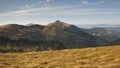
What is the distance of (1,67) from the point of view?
107ft

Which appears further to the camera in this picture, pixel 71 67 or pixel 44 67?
pixel 44 67

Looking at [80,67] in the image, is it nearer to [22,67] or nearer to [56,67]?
[56,67]

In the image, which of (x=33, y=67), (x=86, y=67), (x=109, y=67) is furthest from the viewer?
(x=33, y=67)

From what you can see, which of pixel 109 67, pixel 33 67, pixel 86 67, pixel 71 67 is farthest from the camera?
pixel 33 67

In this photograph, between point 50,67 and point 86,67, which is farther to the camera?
point 50,67

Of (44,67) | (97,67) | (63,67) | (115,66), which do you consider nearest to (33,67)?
(44,67)

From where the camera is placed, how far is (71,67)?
2980 centimetres

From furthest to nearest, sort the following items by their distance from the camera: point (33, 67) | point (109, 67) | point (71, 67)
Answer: point (33, 67) → point (71, 67) → point (109, 67)

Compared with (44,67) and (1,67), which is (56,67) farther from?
(1,67)

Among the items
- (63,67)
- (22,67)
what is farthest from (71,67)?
(22,67)

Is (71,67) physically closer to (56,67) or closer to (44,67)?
(56,67)

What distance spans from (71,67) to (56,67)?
2.35 m

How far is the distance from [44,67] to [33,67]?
5.27ft

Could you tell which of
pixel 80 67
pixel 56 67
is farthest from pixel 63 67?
pixel 80 67
